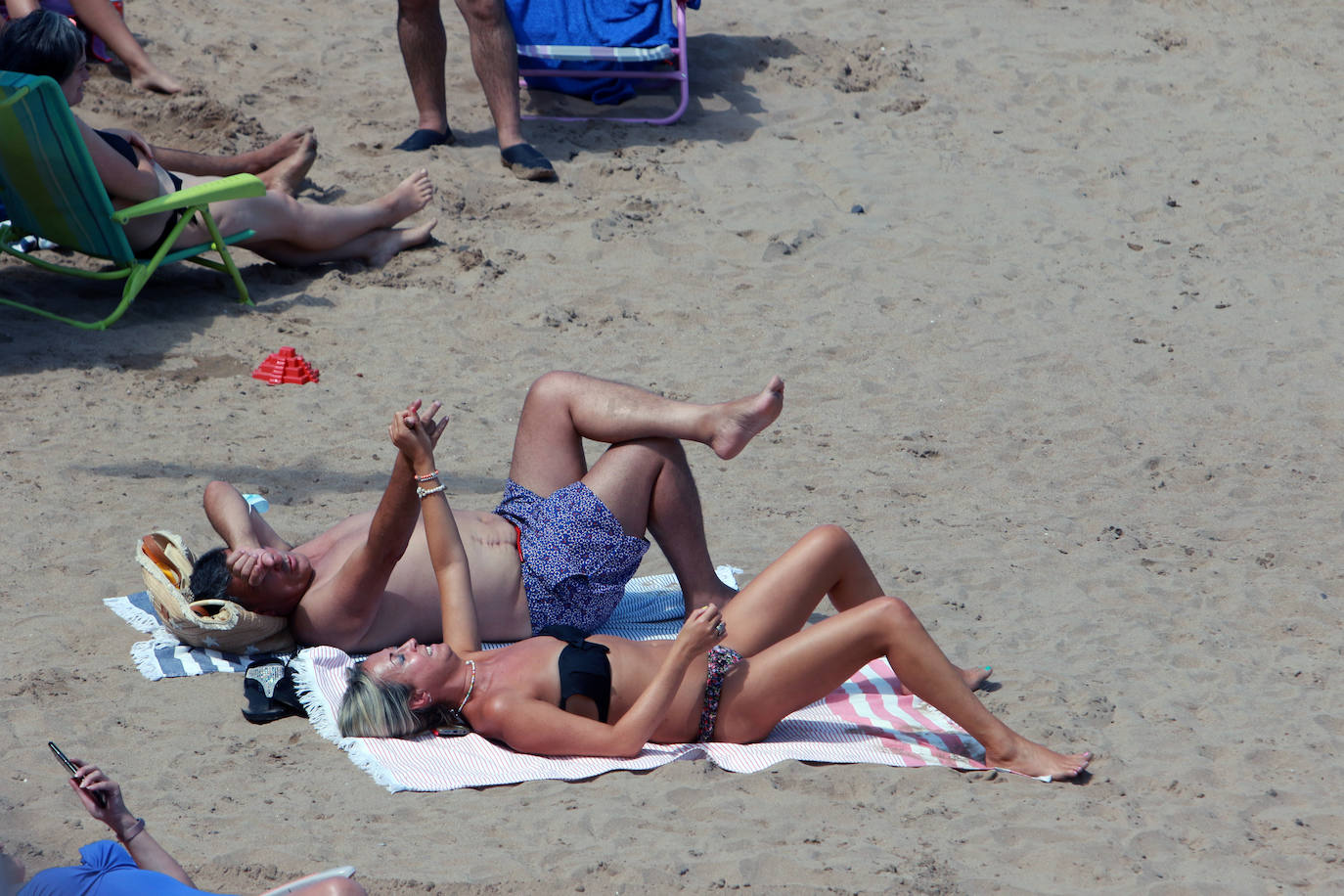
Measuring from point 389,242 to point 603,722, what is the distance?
12.6ft

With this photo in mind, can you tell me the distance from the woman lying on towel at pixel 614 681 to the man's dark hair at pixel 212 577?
518 mm

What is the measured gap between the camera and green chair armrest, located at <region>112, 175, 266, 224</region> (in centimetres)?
528

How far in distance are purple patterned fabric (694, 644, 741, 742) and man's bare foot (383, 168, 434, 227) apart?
3.74 m

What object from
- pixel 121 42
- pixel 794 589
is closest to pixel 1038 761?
pixel 794 589

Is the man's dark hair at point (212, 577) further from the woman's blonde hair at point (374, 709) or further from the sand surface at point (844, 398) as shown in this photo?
the woman's blonde hair at point (374, 709)

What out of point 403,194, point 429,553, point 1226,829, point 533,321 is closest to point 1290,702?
point 1226,829

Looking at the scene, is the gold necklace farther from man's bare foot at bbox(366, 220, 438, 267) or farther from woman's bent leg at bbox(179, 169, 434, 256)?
man's bare foot at bbox(366, 220, 438, 267)

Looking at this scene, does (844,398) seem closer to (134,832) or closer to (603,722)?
(603,722)

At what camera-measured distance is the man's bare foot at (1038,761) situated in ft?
10.3

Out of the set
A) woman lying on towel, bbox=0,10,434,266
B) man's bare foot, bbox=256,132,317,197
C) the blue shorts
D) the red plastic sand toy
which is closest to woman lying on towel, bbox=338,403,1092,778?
the blue shorts

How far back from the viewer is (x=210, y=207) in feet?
19.5

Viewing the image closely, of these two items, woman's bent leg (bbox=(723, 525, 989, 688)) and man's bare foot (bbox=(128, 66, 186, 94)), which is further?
man's bare foot (bbox=(128, 66, 186, 94))

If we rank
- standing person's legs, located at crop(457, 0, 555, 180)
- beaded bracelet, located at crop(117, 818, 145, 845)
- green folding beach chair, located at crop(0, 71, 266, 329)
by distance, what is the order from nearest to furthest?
beaded bracelet, located at crop(117, 818, 145, 845) < green folding beach chair, located at crop(0, 71, 266, 329) < standing person's legs, located at crop(457, 0, 555, 180)

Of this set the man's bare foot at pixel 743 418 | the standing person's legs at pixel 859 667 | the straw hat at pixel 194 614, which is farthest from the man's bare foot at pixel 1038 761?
the straw hat at pixel 194 614
